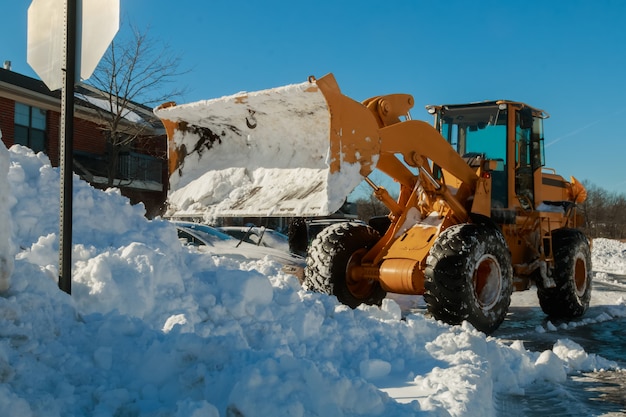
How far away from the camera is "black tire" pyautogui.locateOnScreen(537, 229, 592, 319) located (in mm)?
8523

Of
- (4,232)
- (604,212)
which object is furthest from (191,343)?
(604,212)

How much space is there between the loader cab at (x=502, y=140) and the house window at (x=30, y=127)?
49.8ft

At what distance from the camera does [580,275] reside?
9.28 m

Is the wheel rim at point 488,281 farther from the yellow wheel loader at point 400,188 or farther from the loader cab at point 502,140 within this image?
the loader cab at point 502,140

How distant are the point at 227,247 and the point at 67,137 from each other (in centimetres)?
698

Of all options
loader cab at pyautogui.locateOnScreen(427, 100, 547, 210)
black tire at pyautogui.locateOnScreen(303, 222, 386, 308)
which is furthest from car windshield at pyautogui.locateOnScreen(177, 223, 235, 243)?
loader cab at pyautogui.locateOnScreen(427, 100, 547, 210)

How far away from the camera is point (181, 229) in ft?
35.2

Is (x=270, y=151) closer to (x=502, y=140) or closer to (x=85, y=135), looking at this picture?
(x=502, y=140)

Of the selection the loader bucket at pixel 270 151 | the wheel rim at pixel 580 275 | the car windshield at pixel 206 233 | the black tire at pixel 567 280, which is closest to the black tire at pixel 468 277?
the loader bucket at pixel 270 151

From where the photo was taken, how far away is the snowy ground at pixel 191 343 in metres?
2.84

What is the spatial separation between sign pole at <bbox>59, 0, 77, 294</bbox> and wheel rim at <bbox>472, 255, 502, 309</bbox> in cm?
482

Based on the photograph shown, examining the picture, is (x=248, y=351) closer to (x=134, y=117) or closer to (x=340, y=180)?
(x=340, y=180)

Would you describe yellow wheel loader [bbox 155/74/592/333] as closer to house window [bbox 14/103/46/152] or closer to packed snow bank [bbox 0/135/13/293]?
packed snow bank [bbox 0/135/13/293]

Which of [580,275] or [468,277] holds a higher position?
[468,277]
